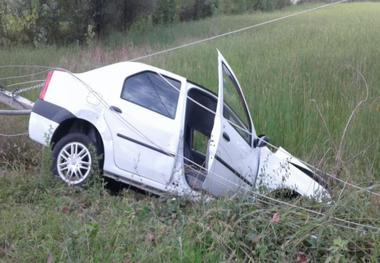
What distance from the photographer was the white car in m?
6.33

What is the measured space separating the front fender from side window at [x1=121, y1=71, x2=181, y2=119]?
117 cm

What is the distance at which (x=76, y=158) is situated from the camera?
21.8ft

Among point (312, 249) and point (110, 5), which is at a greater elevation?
point (312, 249)

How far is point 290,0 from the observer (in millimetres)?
68375

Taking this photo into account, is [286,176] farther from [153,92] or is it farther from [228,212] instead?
[153,92]

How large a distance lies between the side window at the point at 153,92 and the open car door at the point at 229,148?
587 mm

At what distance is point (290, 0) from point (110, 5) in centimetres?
4305

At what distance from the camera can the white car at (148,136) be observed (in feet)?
20.8

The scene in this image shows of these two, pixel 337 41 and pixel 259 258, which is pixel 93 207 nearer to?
pixel 259 258

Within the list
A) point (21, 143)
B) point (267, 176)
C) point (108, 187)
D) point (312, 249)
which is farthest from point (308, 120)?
point (312, 249)

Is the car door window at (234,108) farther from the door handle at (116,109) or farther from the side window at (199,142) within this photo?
the door handle at (116,109)

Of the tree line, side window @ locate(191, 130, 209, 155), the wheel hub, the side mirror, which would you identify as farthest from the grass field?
the tree line

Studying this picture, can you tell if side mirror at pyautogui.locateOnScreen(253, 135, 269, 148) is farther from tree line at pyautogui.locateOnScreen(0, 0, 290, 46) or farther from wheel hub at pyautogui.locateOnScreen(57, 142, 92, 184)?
tree line at pyautogui.locateOnScreen(0, 0, 290, 46)

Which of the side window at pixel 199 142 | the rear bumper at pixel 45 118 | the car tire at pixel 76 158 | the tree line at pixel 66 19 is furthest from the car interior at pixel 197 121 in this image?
the tree line at pixel 66 19
